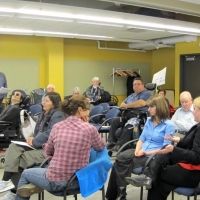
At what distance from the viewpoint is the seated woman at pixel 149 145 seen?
10.3 ft

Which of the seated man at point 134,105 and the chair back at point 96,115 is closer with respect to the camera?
the seated man at point 134,105

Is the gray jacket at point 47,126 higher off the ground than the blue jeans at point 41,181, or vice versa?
the gray jacket at point 47,126

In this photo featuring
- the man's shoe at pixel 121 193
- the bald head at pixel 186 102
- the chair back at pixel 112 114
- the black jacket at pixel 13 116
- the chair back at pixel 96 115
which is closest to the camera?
the man's shoe at pixel 121 193

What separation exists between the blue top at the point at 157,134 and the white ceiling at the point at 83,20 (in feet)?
10.2

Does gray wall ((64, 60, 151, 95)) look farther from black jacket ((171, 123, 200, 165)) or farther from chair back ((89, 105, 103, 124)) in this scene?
black jacket ((171, 123, 200, 165))

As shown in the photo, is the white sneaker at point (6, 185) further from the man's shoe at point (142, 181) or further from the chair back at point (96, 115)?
the chair back at point (96, 115)

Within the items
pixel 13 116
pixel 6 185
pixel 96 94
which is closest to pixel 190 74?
pixel 96 94

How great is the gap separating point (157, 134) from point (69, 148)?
1.11 metres

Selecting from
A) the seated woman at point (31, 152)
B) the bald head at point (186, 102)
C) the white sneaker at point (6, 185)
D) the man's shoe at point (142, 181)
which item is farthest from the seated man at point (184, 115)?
the white sneaker at point (6, 185)

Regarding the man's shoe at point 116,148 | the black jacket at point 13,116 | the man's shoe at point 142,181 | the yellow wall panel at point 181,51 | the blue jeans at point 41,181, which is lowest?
the man's shoe at point 116,148

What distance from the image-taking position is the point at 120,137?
4.44 m

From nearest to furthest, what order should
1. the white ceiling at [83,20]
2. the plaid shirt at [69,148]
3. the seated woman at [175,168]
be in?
the plaid shirt at [69,148], the seated woman at [175,168], the white ceiling at [83,20]

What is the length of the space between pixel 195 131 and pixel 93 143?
90cm

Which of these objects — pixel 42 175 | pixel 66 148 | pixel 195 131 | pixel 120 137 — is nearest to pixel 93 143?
pixel 66 148
